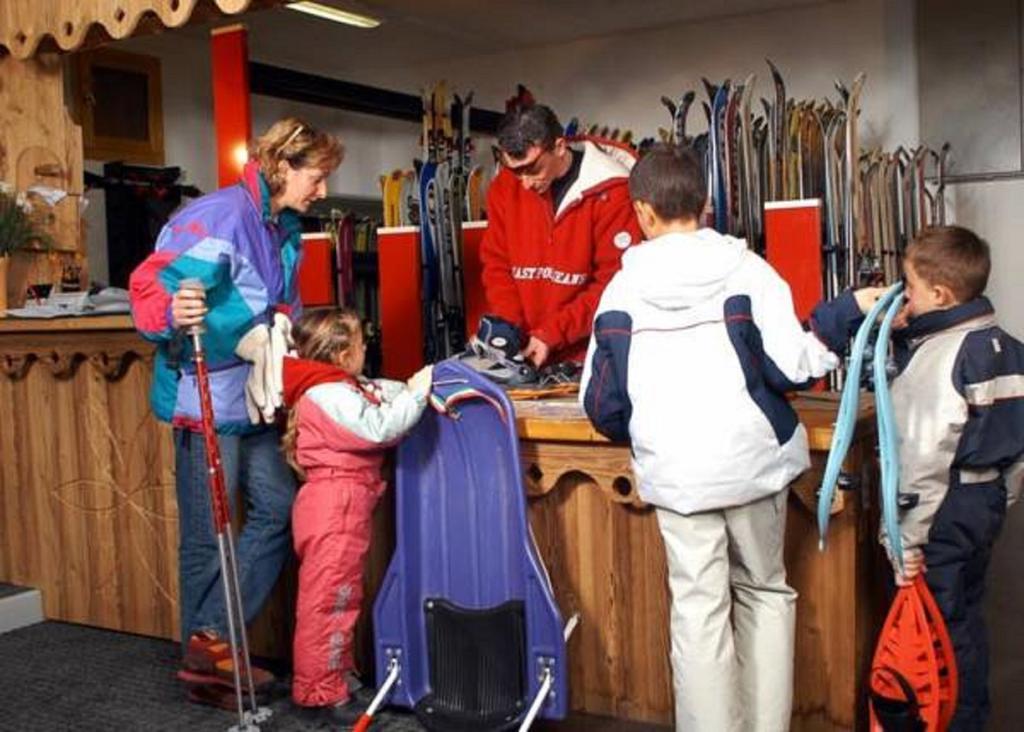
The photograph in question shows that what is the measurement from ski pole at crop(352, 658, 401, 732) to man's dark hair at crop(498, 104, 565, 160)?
1.40 meters

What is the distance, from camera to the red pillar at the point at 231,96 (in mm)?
4453

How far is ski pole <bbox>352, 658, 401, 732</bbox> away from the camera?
264cm

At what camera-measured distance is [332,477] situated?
2.70 meters

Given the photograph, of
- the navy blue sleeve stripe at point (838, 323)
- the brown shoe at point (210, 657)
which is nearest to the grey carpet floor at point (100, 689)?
the brown shoe at point (210, 657)

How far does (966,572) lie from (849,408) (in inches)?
20.7

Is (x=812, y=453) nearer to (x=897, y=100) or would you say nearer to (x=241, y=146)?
(x=241, y=146)

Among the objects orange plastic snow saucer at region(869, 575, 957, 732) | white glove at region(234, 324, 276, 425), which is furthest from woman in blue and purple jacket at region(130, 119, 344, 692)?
orange plastic snow saucer at region(869, 575, 957, 732)

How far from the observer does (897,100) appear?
721cm

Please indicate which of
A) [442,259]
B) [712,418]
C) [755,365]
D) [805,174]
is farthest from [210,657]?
[805,174]

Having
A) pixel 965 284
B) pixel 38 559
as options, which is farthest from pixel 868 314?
pixel 38 559

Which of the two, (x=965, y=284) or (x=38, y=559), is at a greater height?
(x=965, y=284)

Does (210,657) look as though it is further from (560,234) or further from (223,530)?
(560,234)

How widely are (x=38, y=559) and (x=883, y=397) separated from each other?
2805 millimetres

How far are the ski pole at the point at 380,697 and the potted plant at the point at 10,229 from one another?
218 cm
